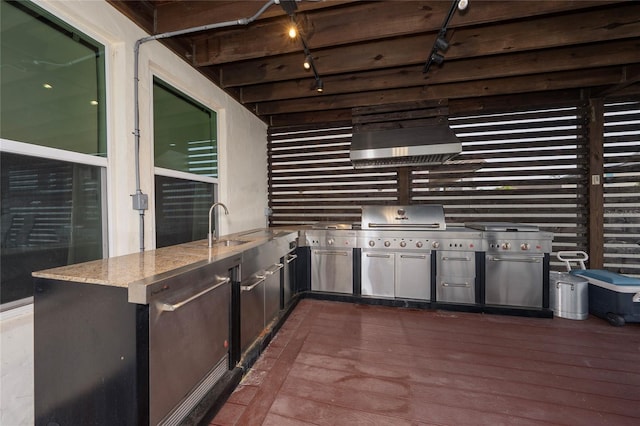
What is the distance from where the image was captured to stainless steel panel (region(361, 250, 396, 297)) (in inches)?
127

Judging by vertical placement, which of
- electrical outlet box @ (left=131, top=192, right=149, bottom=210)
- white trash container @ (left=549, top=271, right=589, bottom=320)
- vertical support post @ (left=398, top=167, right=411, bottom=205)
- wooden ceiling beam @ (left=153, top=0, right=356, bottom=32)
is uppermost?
wooden ceiling beam @ (left=153, top=0, right=356, bottom=32)

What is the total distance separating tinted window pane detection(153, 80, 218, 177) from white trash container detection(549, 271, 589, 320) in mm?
4100

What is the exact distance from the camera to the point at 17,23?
4.63 feet

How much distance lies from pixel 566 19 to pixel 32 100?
401 centimetres

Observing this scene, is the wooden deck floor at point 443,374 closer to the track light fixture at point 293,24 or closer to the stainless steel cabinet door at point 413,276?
the stainless steel cabinet door at point 413,276

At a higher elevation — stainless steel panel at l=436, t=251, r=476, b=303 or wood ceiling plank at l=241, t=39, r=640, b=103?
wood ceiling plank at l=241, t=39, r=640, b=103

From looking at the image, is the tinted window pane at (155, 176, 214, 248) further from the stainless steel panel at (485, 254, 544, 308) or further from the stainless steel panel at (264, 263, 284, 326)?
the stainless steel panel at (485, 254, 544, 308)

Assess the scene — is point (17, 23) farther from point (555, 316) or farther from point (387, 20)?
point (555, 316)

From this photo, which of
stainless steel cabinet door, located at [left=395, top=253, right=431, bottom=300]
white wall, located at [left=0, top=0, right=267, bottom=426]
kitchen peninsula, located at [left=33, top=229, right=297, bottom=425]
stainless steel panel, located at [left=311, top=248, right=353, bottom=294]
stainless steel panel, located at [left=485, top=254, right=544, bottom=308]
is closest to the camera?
kitchen peninsula, located at [left=33, top=229, right=297, bottom=425]

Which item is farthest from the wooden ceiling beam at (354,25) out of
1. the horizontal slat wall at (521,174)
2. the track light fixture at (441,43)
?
the horizontal slat wall at (521,174)

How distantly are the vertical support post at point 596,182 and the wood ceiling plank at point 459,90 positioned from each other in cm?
40

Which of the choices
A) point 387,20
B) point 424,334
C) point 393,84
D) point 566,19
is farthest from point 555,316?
point 387,20

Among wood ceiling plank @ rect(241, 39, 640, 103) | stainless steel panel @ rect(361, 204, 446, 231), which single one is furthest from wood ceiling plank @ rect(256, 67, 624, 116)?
stainless steel panel @ rect(361, 204, 446, 231)

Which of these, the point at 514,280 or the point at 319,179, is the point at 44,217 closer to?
the point at 319,179
